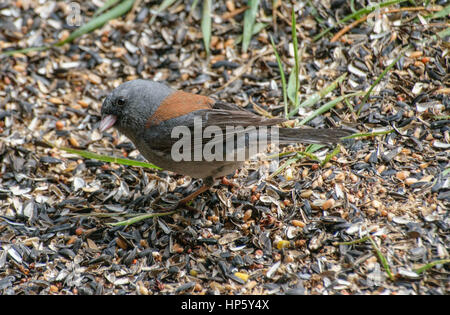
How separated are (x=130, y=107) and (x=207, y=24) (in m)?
1.49

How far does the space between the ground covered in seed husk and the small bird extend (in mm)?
328

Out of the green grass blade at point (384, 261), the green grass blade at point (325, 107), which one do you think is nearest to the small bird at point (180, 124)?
the green grass blade at point (325, 107)

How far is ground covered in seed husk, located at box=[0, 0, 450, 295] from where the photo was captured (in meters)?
3.26

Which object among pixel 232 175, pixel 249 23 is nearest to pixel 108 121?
pixel 232 175

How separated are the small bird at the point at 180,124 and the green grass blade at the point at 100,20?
1.49 metres

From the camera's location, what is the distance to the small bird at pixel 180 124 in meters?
3.68

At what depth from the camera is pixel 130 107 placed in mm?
3840

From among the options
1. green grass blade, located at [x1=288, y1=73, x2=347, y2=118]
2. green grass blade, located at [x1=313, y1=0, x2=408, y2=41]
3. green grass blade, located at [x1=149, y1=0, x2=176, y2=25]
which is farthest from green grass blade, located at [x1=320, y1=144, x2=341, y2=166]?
green grass blade, located at [x1=149, y1=0, x2=176, y2=25]

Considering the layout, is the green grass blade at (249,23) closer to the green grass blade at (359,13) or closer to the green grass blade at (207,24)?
the green grass blade at (207,24)

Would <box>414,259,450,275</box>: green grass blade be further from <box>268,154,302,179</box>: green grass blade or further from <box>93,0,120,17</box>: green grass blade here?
<box>93,0,120,17</box>: green grass blade

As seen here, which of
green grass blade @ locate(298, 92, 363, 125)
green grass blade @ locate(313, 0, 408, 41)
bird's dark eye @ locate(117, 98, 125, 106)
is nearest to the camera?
bird's dark eye @ locate(117, 98, 125, 106)

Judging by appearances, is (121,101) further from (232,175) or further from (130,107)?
(232,175)

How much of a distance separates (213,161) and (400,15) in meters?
2.18

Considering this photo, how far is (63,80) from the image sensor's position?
4.89 metres
